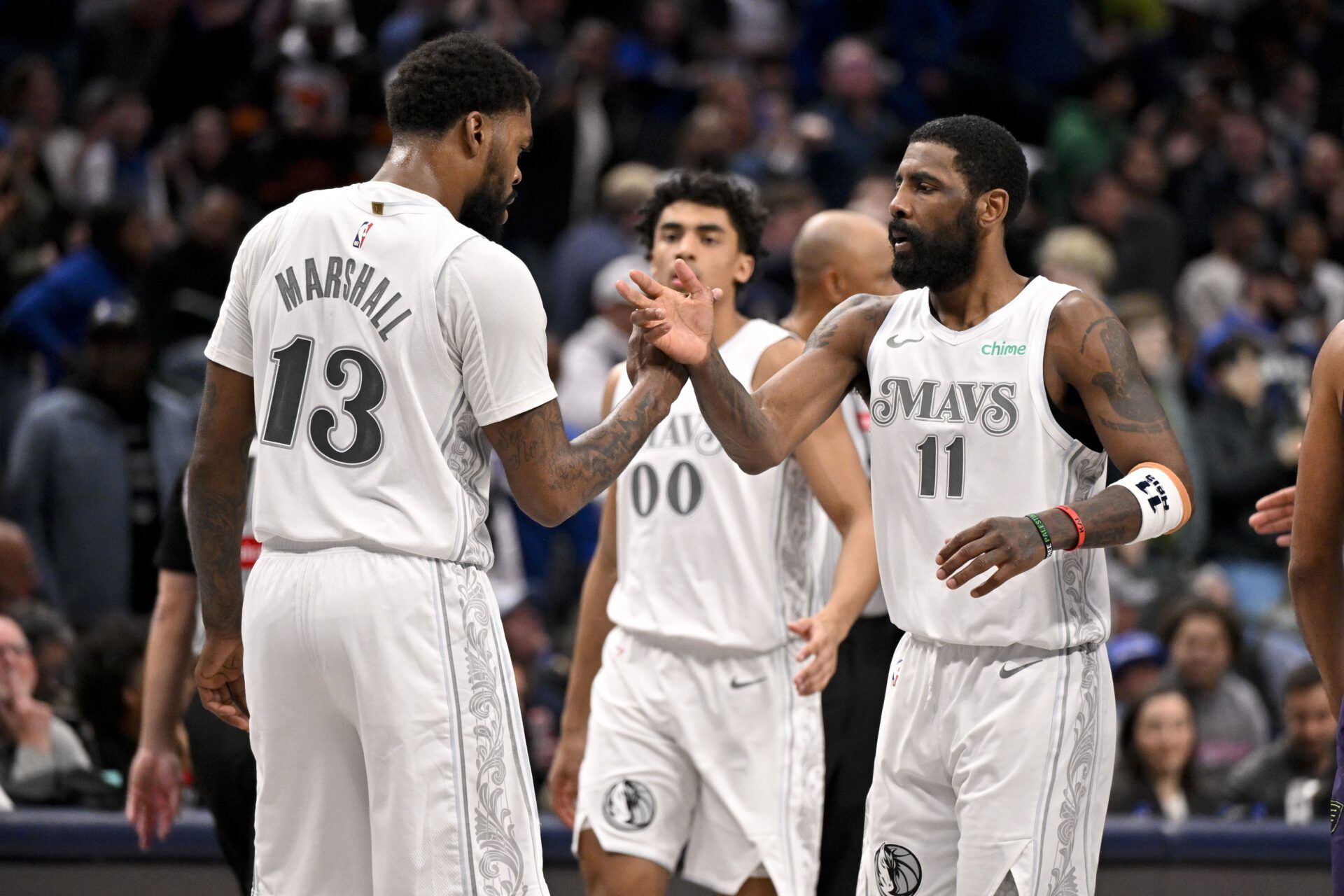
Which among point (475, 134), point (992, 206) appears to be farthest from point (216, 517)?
A: point (992, 206)

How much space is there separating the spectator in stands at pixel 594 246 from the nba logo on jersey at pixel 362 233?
6.30 m

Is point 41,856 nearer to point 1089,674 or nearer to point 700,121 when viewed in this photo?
point 1089,674

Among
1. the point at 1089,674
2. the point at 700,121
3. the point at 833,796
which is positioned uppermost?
the point at 700,121

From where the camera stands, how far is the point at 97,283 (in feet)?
30.1

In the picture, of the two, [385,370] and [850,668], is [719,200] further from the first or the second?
[385,370]

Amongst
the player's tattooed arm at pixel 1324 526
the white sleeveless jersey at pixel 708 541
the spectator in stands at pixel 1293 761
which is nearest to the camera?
the player's tattooed arm at pixel 1324 526

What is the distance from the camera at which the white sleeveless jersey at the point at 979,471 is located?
420cm

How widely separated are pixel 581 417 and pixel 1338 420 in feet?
19.6

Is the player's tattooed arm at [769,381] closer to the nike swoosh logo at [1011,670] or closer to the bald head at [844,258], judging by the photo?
the nike swoosh logo at [1011,670]

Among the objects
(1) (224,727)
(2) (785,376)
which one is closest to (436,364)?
(2) (785,376)

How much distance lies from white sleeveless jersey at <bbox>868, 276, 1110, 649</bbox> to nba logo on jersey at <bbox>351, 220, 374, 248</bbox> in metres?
1.39

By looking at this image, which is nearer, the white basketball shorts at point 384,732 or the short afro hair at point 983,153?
the white basketball shorts at point 384,732

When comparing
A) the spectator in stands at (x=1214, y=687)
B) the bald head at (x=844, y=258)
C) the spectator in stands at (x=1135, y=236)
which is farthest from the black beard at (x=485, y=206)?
the spectator in stands at (x=1135, y=236)

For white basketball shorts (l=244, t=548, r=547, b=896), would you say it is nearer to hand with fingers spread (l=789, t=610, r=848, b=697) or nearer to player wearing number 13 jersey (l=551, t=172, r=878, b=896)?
hand with fingers spread (l=789, t=610, r=848, b=697)
